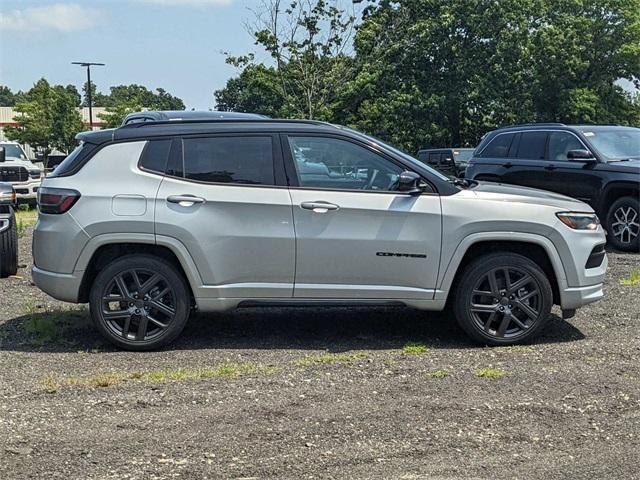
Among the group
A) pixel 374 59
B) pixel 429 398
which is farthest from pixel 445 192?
pixel 374 59

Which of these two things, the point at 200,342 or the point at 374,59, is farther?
the point at 374,59

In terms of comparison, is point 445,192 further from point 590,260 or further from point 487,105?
point 487,105

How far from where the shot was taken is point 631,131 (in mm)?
12016

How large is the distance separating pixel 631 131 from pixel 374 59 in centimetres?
1162

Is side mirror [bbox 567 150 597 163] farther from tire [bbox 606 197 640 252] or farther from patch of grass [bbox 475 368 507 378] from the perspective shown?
patch of grass [bbox 475 368 507 378]

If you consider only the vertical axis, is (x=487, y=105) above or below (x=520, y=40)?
below

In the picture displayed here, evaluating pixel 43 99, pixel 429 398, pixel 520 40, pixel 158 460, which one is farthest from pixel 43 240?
pixel 43 99

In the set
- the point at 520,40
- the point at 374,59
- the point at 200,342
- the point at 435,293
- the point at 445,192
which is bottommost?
the point at 200,342

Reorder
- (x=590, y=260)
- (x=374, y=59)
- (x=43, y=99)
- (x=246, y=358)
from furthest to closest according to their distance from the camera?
(x=43, y=99), (x=374, y=59), (x=590, y=260), (x=246, y=358)

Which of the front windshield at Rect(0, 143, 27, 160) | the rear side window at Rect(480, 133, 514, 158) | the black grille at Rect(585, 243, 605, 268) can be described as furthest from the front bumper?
the front windshield at Rect(0, 143, 27, 160)

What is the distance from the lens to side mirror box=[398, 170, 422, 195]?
604cm

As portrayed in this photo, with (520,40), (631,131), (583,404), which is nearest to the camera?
(583,404)

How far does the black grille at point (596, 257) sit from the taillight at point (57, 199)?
407 cm

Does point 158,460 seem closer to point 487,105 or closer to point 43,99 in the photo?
point 487,105
